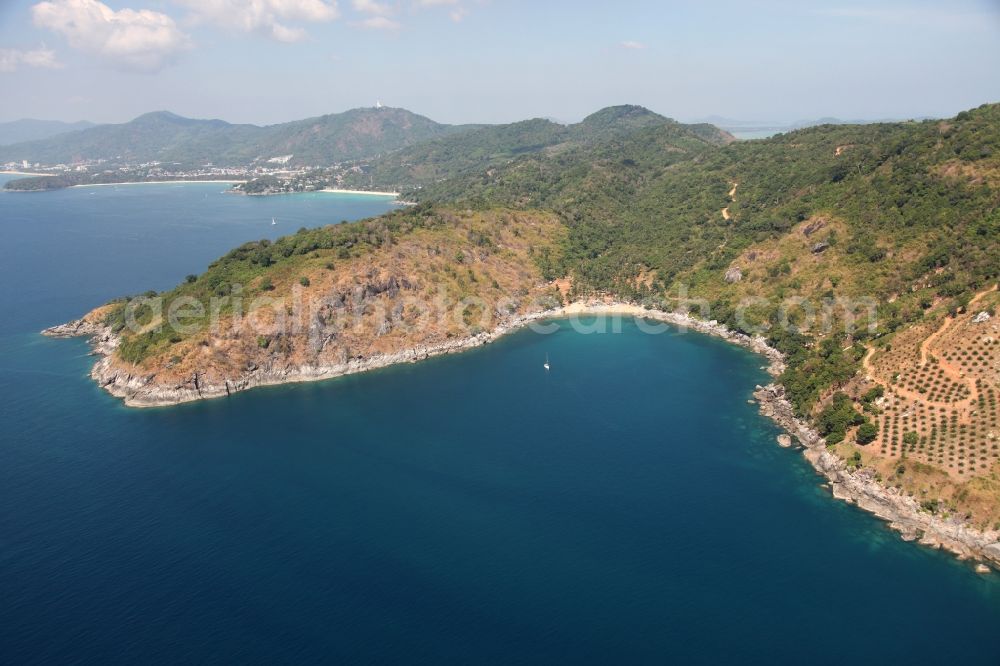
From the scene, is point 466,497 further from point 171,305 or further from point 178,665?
point 171,305

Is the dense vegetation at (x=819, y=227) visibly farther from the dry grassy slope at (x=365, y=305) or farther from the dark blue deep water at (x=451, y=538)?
the dark blue deep water at (x=451, y=538)

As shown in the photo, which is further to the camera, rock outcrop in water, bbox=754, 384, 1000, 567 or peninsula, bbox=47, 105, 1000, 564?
peninsula, bbox=47, 105, 1000, 564

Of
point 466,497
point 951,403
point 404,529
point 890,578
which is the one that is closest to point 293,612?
point 404,529

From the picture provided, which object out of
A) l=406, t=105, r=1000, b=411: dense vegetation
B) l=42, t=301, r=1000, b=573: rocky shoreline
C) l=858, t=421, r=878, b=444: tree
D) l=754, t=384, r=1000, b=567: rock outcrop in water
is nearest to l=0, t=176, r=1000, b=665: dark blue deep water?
l=754, t=384, r=1000, b=567: rock outcrop in water

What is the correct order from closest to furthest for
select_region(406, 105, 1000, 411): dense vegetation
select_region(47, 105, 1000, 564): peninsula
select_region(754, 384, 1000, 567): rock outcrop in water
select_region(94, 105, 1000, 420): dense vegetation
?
select_region(754, 384, 1000, 567): rock outcrop in water
select_region(47, 105, 1000, 564): peninsula
select_region(406, 105, 1000, 411): dense vegetation
select_region(94, 105, 1000, 420): dense vegetation

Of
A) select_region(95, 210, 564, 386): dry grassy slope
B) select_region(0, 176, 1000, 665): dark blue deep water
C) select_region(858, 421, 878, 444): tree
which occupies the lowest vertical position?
select_region(0, 176, 1000, 665): dark blue deep water

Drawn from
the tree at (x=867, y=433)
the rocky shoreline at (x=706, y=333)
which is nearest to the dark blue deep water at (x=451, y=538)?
the rocky shoreline at (x=706, y=333)

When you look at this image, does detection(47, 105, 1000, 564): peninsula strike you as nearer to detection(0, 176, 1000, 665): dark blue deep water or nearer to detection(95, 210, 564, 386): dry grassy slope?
detection(95, 210, 564, 386): dry grassy slope

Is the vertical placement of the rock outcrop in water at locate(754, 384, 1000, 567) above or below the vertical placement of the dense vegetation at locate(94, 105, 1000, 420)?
below
